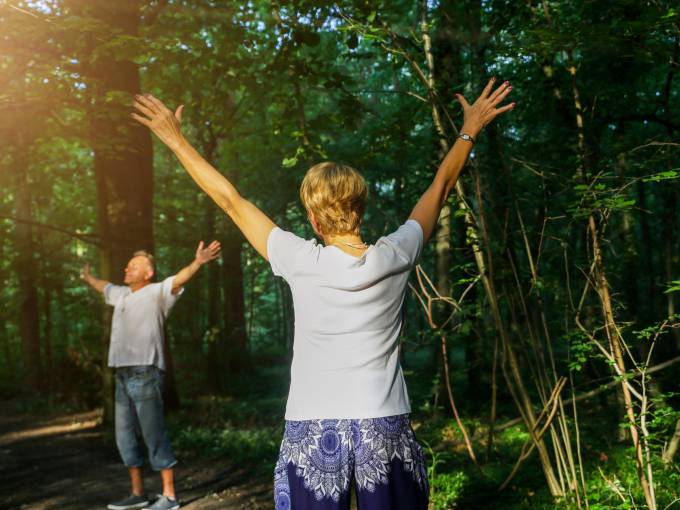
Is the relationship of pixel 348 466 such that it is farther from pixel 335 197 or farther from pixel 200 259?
pixel 200 259

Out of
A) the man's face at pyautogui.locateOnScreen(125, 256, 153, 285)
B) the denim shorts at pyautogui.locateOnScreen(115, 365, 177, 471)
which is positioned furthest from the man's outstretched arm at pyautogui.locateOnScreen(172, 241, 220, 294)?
the denim shorts at pyautogui.locateOnScreen(115, 365, 177, 471)

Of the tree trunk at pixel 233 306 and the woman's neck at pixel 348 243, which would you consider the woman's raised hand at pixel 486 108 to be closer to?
the woman's neck at pixel 348 243

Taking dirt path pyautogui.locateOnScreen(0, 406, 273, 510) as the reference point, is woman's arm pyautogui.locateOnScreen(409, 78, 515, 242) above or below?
above

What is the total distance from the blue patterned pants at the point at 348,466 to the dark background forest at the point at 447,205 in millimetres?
1982

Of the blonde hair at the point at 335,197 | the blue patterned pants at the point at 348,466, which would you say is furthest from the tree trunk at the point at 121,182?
the blue patterned pants at the point at 348,466

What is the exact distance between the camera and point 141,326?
6113mm

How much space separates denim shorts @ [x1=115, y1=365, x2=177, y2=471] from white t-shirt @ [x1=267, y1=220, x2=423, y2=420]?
400cm

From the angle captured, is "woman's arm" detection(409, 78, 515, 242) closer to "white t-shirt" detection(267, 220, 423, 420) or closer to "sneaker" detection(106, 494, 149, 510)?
"white t-shirt" detection(267, 220, 423, 420)

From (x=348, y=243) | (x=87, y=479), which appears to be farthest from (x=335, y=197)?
(x=87, y=479)

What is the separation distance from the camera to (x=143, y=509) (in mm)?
6145

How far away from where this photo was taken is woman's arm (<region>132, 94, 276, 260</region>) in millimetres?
2541

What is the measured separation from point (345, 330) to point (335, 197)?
0.49m

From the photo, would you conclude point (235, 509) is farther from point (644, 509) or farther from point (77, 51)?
point (77, 51)

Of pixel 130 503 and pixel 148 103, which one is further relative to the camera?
pixel 130 503
